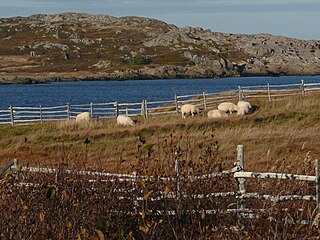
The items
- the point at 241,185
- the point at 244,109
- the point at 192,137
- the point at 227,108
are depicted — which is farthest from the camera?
the point at 227,108

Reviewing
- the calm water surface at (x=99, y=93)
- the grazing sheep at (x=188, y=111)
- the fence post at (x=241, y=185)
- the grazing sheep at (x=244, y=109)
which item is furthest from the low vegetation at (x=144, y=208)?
the calm water surface at (x=99, y=93)

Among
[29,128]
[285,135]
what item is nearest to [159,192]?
[285,135]

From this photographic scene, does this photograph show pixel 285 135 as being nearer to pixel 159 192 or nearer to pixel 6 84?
pixel 159 192

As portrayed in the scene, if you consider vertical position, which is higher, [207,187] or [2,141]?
[207,187]

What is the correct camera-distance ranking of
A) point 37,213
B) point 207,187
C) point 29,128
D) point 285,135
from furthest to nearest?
point 29,128 < point 285,135 < point 207,187 < point 37,213

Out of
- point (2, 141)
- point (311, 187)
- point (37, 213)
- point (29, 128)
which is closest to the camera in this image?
point (37, 213)

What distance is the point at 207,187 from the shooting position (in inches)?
322

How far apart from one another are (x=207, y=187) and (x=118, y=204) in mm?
1120

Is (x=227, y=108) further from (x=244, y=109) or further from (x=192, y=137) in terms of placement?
(x=192, y=137)

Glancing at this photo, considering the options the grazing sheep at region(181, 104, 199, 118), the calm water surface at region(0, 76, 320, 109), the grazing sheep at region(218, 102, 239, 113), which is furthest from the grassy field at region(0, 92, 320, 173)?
the calm water surface at region(0, 76, 320, 109)

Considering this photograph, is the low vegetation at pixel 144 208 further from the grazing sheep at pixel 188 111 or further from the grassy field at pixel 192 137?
the grazing sheep at pixel 188 111

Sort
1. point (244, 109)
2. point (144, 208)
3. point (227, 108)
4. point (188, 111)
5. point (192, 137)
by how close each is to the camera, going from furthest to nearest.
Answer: point (188, 111), point (227, 108), point (244, 109), point (192, 137), point (144, 208)

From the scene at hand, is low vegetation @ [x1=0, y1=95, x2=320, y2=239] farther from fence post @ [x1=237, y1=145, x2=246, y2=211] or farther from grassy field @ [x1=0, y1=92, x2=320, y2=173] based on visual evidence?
grassy field @ [x1=0, y1=92, x2=320, y2=173]

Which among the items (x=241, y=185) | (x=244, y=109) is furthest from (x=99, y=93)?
(x=241, y=185)
